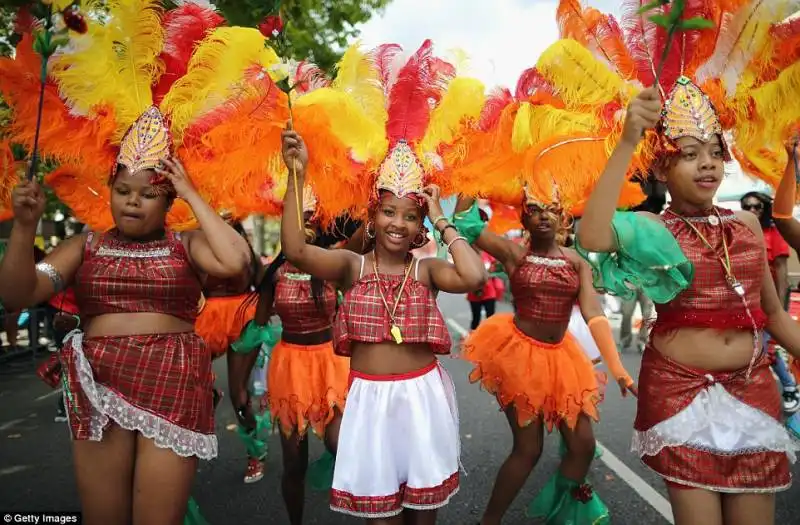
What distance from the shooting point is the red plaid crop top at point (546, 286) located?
3635 millimetres

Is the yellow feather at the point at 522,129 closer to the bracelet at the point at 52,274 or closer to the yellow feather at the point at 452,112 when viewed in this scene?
the yellow feather at the point at 452,112

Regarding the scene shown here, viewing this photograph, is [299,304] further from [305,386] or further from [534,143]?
[534,143]

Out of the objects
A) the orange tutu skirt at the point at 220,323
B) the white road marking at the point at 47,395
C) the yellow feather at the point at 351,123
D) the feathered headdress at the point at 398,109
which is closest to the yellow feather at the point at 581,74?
the feathered headdress at the point at 398,109

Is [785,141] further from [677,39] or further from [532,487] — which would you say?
[532,487]

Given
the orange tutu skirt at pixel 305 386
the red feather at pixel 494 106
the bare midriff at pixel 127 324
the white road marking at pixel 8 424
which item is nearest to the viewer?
the bare midriff at pixel 127 324

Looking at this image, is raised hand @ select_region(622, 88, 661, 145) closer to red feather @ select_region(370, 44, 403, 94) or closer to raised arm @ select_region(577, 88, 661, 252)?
raised arm @ select_region(577, 88, 661, 252)

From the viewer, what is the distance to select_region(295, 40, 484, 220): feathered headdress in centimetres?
277

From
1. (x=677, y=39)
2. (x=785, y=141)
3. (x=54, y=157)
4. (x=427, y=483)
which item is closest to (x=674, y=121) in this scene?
(x=677, y=39)

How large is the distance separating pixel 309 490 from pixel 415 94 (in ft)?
9.60

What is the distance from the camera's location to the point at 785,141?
2.56 metres

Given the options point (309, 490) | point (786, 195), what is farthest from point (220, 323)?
point (786, 195)

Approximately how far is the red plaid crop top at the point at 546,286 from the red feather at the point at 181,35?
2.25m

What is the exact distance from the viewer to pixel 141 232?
2436 mm

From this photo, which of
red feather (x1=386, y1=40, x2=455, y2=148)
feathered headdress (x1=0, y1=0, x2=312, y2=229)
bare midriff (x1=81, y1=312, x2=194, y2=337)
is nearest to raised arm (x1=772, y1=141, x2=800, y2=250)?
red feather (x1=386, y1=40, x2=455, y2=148)
